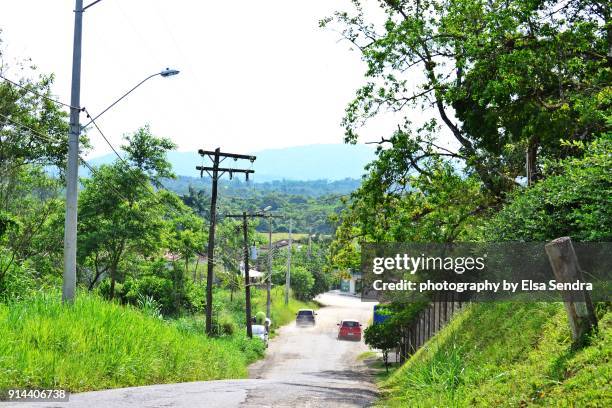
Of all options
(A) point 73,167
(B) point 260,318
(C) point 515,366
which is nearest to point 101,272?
(B) point 260,318

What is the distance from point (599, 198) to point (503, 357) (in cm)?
290

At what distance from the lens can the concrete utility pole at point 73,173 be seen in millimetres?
14812

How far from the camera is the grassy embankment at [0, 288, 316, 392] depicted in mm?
10805

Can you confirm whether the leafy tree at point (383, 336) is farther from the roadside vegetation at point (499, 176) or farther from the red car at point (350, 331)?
the red car at point (350, 331)

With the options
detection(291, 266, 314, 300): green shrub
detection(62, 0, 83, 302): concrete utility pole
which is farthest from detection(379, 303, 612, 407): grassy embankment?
detection(291, 266, 314, 300): green shrub

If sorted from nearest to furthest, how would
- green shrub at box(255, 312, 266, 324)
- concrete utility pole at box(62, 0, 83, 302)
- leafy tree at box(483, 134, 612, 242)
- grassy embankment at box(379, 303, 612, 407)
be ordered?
grassy embankment at box(379, 303, 612, 407) < leafy tree at box(483, 134, 612, 242) < concrete utility pole at box(62, 0, 83, 302) < green shrub at box(255, 312, 266, 324)

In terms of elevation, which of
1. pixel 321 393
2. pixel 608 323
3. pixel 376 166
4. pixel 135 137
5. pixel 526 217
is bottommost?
pixel 321 393

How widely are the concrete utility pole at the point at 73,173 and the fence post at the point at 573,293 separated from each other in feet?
32.9

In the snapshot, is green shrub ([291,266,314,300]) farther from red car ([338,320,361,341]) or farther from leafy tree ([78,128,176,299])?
leafy tree ([78,128,176,299])

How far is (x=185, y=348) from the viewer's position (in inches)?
662

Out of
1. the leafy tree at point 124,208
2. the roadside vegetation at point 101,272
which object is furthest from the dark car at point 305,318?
the leafy tree at point 124,208

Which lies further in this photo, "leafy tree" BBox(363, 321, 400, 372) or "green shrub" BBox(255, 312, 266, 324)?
"green shrub" BBox(255, 312, 266, 324)

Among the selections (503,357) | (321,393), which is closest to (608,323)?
(503,357)

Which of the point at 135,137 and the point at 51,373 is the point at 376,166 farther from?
the point at 135,137
